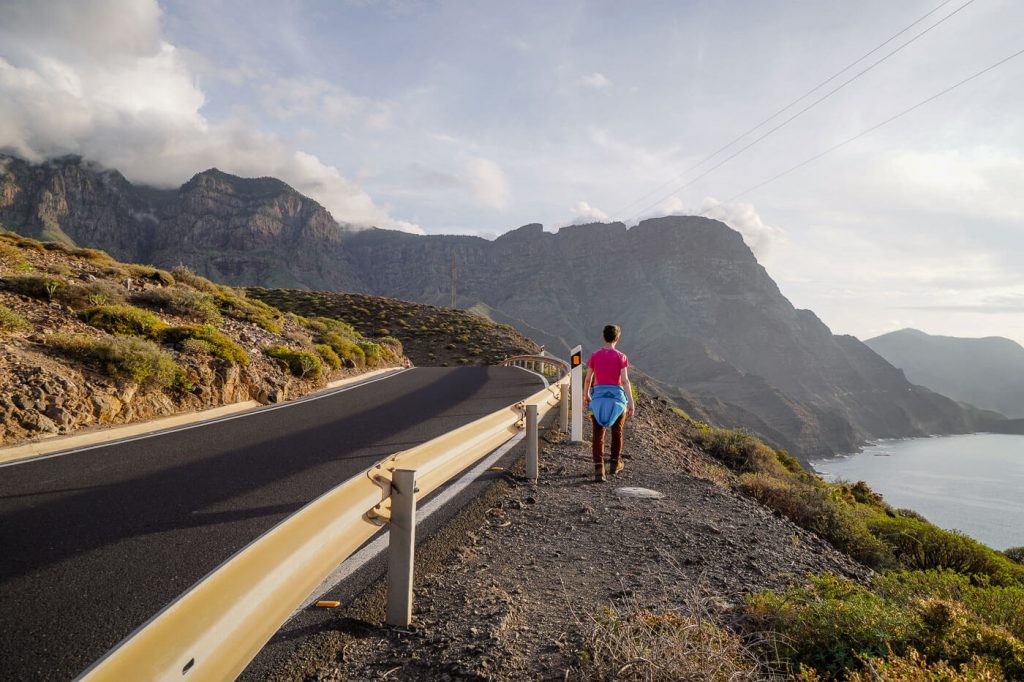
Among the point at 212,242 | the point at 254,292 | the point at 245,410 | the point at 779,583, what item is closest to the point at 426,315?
the point at 254,292

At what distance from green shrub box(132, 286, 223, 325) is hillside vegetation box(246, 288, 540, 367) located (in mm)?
17396

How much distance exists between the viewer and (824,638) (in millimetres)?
2617

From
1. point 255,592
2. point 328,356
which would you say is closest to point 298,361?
point 328,356

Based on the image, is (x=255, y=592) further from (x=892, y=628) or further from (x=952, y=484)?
(x=952, y=484)

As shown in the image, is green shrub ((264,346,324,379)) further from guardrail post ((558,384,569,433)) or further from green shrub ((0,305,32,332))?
guardrail post ((558,384,569,433))

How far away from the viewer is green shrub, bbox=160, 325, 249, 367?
11.0 m

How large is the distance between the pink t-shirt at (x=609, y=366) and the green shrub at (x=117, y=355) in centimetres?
759

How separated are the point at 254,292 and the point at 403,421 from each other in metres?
44.9

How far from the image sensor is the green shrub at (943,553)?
7.13 m

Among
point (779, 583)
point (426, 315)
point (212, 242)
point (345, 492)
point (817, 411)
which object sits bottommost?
point (817, 411)

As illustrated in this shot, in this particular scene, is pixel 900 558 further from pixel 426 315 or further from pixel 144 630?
pixel 426 315

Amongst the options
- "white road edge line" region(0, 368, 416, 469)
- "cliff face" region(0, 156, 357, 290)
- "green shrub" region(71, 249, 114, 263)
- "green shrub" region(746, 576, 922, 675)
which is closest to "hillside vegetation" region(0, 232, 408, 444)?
"green shrub" region(71, 249, 114, 263)

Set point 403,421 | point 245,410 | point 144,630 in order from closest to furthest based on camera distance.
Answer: point 144,630 → point 403,421 → point 245,410

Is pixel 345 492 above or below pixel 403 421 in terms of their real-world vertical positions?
above
